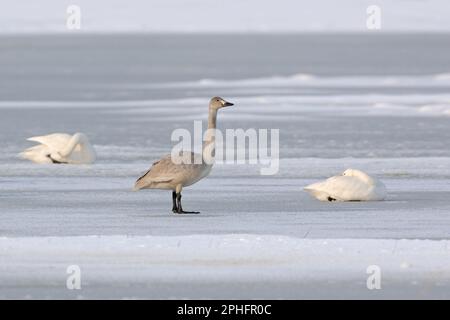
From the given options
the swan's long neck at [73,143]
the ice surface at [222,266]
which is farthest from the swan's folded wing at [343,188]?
the swan's long neck at [73,143]

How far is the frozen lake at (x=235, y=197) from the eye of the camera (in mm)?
7805

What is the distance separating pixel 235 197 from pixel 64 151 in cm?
320

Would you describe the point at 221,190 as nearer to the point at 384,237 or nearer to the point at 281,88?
the point at 384,237

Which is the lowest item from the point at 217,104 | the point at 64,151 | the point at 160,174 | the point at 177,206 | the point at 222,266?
the point at 222,266

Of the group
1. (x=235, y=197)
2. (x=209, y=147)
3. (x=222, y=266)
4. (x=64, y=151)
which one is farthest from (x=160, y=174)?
(x=64, y=151)

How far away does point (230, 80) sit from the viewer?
116 feet

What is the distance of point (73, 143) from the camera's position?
14.3 meters

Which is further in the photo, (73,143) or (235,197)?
(73,143)

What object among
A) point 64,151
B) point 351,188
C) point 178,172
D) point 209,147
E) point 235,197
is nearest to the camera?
point 178,172

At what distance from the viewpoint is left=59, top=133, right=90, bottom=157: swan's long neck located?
14320 millimetres

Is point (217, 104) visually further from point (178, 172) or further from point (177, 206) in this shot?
point (177, 206)

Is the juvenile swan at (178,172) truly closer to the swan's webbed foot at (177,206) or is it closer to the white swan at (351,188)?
the swan's webbed foot at (177,206)

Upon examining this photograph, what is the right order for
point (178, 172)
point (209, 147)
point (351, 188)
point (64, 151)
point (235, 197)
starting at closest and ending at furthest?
point (178, 172), point (209, 147), point (351, 188), point (235, 197), point (64, 151)
